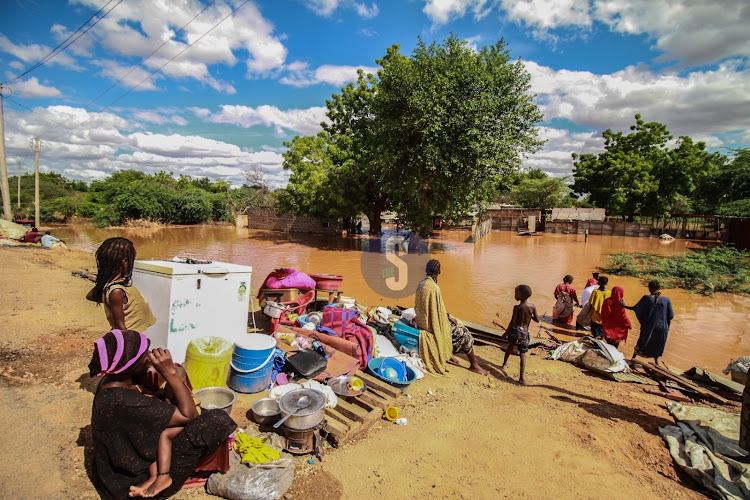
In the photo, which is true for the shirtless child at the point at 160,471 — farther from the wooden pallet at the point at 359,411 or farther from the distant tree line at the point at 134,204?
the distant tree line at the point at 134,204

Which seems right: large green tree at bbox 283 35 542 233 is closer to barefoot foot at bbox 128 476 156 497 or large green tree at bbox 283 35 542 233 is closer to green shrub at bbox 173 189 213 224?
barefoot foot at bbox 128 476 156 497

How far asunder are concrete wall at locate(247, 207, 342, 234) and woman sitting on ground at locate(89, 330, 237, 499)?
78.3ft

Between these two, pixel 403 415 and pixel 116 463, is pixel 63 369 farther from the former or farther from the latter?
pixel 403 415

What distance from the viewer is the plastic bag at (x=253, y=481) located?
2.49 meters

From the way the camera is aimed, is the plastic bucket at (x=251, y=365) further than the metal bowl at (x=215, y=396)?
Yes

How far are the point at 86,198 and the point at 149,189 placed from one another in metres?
7.64

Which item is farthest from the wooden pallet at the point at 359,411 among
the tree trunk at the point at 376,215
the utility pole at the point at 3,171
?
the utility pole at the point at 3,171

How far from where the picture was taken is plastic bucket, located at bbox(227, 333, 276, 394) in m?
3.84

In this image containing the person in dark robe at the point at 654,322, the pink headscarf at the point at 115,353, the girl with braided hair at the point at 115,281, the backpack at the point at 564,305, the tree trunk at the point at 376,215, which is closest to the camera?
the pink headscarf at the point at 115,353

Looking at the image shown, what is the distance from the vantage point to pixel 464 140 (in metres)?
13.6

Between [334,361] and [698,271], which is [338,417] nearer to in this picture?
[334,361]

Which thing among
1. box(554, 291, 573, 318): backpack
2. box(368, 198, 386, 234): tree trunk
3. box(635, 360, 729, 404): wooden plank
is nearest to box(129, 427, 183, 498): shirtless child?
box(635, 360, 729, 404): wooden plank

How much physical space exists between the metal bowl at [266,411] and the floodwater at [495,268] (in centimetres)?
589

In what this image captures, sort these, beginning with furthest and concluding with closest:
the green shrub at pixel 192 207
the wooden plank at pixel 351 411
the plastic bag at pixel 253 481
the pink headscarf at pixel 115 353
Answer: the green shrub at pixel 192 207, the wooden plank at pixel 351 411, the plastic bag at pixel 253 481, the pink headscarf at pixel 115 353
